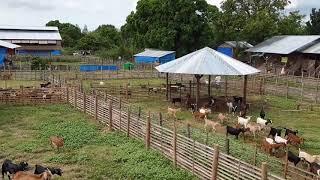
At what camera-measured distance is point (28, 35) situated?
7381cm

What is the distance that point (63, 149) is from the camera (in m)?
16.5

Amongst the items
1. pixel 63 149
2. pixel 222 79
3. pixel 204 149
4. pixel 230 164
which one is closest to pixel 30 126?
pixel 63 149

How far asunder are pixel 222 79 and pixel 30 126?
23029 millimetres

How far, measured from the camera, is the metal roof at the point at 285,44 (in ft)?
142

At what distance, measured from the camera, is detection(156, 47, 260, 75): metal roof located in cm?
2586

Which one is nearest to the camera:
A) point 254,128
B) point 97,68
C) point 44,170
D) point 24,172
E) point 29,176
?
point 29,176

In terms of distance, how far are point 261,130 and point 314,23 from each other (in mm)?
55077

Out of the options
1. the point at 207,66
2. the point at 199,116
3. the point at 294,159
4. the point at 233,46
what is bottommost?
the point at 294,159

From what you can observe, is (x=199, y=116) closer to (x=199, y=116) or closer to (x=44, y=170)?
(x=199, y=116)

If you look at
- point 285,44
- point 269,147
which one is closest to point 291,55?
point 285,44

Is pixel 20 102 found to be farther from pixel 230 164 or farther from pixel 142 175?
pixel 230 164

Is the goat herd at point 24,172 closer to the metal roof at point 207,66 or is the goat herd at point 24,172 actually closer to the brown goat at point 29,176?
the brown goat at point 29,176

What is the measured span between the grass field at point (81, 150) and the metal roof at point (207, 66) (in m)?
7.17

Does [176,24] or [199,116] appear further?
[176,24]
